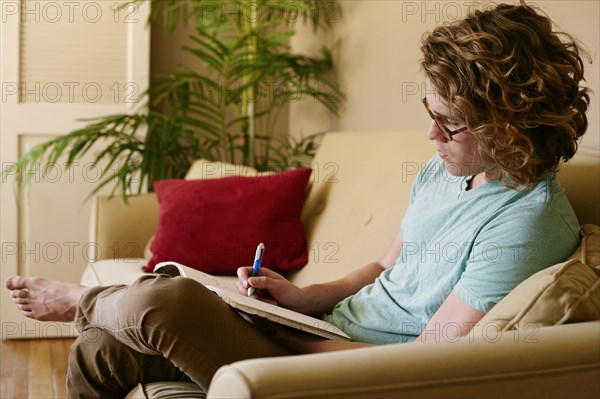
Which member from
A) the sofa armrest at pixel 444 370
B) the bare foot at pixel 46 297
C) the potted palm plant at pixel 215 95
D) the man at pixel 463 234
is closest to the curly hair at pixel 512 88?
the man at pixel 463 234

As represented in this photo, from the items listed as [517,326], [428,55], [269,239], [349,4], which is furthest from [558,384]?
[349,4]

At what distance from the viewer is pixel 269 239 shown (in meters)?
2.57

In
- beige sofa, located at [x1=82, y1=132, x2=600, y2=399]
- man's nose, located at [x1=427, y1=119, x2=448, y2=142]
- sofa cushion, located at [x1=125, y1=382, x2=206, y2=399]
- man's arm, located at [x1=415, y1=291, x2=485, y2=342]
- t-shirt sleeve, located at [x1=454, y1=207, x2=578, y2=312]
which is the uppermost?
man's nose, located at [x1=427, y1=119, x2=448, y2=142]

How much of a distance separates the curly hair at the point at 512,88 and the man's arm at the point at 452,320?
0.24 m

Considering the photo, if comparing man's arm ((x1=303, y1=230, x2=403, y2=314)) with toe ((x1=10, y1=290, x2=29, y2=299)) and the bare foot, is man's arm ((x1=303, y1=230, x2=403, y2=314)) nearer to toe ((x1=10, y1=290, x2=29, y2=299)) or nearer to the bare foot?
the bare foot

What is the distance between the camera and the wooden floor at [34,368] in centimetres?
277

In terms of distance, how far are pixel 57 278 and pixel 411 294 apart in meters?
2.21

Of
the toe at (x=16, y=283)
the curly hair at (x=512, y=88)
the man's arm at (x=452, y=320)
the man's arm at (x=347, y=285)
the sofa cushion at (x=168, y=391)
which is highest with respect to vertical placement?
the curly hair at (x=512, y=88)

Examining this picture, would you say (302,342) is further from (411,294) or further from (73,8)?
(73,8)

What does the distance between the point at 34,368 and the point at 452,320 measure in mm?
2015

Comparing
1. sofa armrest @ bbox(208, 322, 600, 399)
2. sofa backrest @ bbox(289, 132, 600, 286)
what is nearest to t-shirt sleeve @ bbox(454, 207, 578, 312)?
sofa armrest @ bbox(208, 322, 600, 399)

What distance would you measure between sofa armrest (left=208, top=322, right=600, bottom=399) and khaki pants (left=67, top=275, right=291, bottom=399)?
38 centimetres

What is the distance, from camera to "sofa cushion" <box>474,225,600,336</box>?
4.21 ft

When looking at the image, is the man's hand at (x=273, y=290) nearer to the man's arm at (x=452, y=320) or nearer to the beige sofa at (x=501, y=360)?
the beige sofa at (x=501, y=360)
